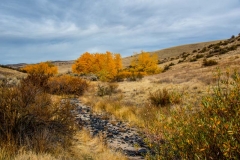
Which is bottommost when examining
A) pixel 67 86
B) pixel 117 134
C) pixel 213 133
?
pixel 117 134

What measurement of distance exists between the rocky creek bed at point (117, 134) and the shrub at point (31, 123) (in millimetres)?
1270

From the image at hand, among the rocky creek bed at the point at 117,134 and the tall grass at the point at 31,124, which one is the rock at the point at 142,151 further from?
the tall grass at the point at 31,124

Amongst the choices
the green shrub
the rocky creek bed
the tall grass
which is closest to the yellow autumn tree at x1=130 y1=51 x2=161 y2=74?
the rocky creek bed

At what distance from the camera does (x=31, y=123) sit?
462cm

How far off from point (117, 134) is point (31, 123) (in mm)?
2870

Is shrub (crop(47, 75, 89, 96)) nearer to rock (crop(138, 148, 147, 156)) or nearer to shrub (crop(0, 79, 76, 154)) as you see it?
shrub (crop(0, 79, 76, 154))

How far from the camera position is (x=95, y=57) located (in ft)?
162

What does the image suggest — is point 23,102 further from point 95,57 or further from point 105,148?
point 95,57

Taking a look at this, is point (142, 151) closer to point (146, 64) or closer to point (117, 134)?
point (117, 134)

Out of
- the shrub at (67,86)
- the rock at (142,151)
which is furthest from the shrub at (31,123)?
the shrub at (67,86)

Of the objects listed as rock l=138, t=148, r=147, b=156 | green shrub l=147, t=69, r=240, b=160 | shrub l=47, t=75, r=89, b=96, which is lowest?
rock l=138, t=148, r=147, b=156

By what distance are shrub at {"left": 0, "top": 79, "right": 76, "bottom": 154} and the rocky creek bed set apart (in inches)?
50.0

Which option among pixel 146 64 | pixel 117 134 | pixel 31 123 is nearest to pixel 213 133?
pixel 31 123

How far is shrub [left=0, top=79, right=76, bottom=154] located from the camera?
4051 mm
